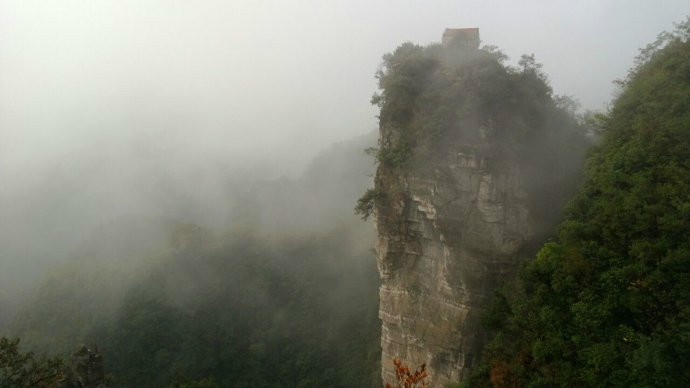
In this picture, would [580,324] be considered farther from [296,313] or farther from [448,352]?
[296,313]

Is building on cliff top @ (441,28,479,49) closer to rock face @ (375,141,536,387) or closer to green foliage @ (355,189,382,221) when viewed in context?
rock face @ (375,141,536,387)

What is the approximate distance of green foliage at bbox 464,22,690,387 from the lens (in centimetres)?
973

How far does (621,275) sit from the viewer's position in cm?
1060

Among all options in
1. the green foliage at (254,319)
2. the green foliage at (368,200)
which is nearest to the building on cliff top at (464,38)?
the green foliage at (368,200)

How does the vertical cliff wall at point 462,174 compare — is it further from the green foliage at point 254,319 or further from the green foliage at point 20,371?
the green foliage at point 254,319

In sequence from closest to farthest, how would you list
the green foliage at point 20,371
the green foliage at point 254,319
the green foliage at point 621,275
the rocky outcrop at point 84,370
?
the green foliage at point 621,275
the green foliage at point 20,371
the rocky outcrop at point 84,370
the green foliage at point 254,319

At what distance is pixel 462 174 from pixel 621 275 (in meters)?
7.03

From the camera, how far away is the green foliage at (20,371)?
12.3m

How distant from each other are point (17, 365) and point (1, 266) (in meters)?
46.9

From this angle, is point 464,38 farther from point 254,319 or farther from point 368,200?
point 254,319

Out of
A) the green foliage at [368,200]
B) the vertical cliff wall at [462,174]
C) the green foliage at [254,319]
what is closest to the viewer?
the vertical cliff wall at [462,174]

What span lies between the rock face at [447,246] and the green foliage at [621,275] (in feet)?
7.59

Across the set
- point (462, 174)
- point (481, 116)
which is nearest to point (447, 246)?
point (462, 174)

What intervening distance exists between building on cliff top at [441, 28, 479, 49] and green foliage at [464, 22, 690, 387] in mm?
6187
